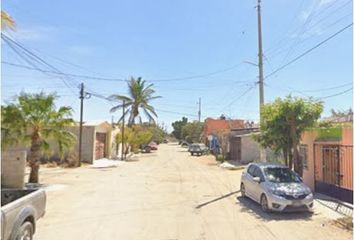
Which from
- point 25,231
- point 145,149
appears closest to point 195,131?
point 145,149

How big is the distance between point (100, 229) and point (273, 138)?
36.8 ft

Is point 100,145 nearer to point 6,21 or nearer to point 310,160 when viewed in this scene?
point 310,160

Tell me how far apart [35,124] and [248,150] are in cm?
2351

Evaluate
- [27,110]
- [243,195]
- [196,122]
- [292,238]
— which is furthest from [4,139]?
[196,122]

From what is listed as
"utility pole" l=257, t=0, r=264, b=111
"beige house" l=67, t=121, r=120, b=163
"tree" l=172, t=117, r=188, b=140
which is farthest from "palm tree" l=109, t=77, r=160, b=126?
"tree" l=172, t=117, r=188, b=140

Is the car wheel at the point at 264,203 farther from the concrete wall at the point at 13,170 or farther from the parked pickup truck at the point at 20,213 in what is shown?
the concrete wall at the point at 13,170

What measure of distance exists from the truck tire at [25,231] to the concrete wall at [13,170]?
494 inches

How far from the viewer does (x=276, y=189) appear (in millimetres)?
13430

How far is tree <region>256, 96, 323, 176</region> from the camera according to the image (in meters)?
18.1

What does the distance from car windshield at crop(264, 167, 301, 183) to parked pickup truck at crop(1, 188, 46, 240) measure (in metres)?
8.62

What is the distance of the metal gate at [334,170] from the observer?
15570 mm

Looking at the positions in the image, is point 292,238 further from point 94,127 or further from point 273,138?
point 94,127

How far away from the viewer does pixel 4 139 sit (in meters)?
19.2

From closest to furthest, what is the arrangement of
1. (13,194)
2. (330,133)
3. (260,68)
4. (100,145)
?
(13,194) < (330,133) < (260,68) < (100,145)
